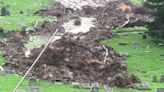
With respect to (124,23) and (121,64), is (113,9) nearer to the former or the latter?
(124,23)

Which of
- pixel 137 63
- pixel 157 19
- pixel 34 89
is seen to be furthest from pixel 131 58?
pixel 34 89

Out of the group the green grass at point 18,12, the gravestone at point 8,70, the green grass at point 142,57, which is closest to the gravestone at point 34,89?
the gravestone at point 8,70

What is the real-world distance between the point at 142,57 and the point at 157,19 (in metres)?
12.0

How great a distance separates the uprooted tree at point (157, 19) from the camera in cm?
7025

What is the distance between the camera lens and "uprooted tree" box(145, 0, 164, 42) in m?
70.2

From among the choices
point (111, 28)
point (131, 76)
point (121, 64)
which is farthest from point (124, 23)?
point (131, 76)

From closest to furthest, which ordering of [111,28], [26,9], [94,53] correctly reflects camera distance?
[94,53], [111,28], [26,9]

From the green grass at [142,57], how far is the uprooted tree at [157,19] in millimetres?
1054

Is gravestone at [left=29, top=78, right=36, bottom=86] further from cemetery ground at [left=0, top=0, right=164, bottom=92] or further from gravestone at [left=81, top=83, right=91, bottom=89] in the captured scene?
gravestone at [left=81, top=83, right=91, bottom=89]

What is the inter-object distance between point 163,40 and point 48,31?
13.5m

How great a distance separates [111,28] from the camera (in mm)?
78188

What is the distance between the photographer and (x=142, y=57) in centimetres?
6097

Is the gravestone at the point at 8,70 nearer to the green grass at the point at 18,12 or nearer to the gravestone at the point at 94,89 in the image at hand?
the gravestone at the point at 94,89

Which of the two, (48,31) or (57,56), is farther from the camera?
(48,31)
